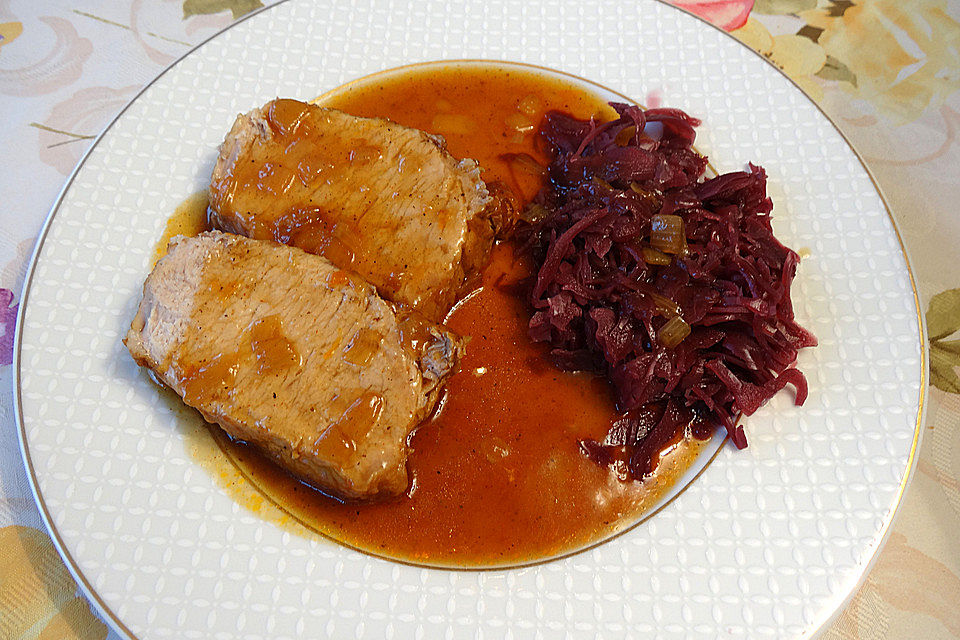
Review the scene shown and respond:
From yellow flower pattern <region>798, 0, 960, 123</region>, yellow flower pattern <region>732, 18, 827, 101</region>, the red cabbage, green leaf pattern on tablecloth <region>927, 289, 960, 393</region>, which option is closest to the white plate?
the red cabbage

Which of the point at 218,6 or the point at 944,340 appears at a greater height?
the point at 218,6

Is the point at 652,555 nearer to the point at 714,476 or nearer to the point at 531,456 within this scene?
the point at 714,476

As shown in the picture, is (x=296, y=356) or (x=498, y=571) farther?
(x=296, y=356)

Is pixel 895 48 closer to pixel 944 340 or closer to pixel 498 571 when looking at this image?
pixel 944 340

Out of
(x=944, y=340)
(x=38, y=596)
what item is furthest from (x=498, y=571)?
(x=944, y=340)

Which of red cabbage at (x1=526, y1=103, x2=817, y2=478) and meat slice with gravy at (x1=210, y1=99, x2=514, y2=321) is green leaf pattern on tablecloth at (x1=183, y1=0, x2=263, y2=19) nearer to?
meat slice with gravy at (x1=210, y1=99, x2=514, y2=321)

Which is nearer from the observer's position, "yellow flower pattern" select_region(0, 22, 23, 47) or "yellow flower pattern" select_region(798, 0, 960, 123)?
"yellow flower pattern" select_region(798, 0, 960, 123)

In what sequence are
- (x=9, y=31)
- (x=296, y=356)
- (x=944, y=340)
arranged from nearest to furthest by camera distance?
1. (x=296, y=356)
2. (x=944, y=340)
3. (x=9, y=31)
